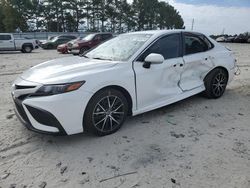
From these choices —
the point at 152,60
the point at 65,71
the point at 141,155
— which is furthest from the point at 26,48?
the point at 141,155

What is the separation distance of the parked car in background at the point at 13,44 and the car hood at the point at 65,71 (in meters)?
17.5

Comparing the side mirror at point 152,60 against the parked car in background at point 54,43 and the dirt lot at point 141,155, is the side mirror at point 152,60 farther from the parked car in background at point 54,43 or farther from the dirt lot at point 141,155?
the parked car in background at point 54,43

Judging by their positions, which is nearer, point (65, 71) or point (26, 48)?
point (65, 71)

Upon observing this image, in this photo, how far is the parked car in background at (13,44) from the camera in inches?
773

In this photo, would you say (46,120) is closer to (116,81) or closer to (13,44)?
(116,81)

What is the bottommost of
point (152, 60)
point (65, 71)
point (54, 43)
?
point (54, 43)

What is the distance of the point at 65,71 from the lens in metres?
3.70

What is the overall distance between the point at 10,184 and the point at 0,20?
2283 inches

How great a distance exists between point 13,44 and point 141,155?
19.3 m

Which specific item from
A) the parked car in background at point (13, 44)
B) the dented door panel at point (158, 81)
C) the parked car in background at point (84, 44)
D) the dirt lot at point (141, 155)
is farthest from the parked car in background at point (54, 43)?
the dented door panel at point (158, 81)

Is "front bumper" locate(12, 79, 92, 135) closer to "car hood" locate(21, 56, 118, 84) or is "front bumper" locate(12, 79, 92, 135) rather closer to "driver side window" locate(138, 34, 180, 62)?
"car hood" locate(21, 56, 118, 84)

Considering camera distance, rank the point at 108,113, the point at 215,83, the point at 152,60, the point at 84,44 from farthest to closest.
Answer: the point at 84,44 → the point at 215,83 → the point at 152,60 → the point at 108,113

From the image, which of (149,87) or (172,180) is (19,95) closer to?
(149,87)

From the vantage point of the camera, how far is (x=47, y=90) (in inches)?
132
